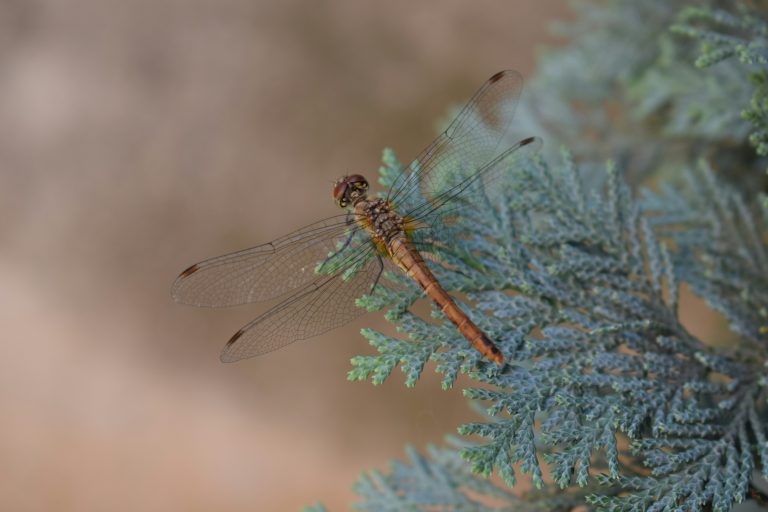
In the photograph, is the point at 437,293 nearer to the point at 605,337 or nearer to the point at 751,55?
the point at 605,337

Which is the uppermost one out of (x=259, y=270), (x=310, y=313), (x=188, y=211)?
(x=188, y=211)

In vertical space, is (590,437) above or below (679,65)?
below

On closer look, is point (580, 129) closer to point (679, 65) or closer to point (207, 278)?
point (679, 65)

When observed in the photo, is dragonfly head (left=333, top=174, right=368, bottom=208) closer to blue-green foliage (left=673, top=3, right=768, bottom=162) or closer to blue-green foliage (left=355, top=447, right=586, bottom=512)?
blue-green foliage (left=355, top=447, right=586, bottom=512)

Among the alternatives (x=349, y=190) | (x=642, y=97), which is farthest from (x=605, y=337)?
(x=642, y=97)

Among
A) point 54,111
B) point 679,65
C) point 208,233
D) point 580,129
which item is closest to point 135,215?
point 208,233

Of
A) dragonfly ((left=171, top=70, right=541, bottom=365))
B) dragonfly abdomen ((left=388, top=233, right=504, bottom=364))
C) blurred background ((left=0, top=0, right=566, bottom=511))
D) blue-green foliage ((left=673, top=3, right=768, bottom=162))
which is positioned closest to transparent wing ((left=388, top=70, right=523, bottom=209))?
dragonfly ((left=171, top=70, right=541, bottom=365))

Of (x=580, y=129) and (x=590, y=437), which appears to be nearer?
(x=590, y=437)
